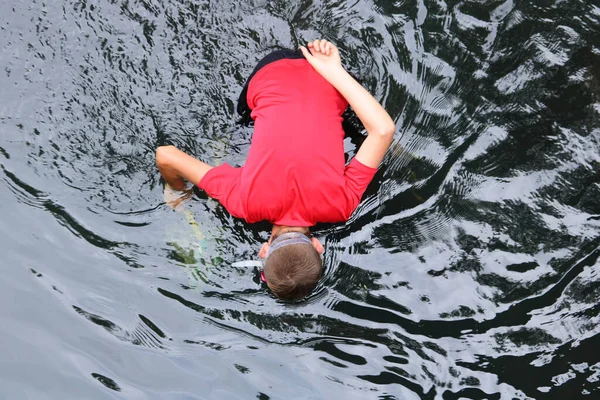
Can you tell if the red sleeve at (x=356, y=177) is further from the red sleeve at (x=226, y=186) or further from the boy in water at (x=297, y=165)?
the red sleeve at (x=226, y=186)

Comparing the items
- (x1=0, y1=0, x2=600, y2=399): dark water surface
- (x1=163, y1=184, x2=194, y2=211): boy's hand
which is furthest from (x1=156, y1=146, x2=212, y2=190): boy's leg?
(x1=0, y1=0, x2=600, y2=399): dark water surface

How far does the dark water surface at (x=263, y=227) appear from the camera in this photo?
4.39 metres

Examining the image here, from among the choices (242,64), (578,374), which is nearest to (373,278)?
(578,374)

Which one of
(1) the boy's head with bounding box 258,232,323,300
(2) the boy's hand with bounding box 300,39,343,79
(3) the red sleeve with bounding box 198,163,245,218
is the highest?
(2) the boy's hand with bounding box 300,39,343,79

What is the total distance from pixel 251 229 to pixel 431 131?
1.60 m

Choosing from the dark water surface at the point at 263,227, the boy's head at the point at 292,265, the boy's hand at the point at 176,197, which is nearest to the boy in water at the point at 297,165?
the boy's head at the point at 292,265

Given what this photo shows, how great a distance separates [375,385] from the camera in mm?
4328

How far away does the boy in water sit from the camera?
139 inches

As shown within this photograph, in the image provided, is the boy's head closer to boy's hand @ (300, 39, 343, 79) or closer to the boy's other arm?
the boy's other arm

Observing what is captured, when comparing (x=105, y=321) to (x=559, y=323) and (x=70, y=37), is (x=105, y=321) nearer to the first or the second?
(x=70, y=37)

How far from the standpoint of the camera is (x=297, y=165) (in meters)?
3.51

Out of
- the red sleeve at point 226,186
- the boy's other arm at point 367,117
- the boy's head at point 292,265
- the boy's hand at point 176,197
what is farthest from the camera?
the boy's hand at point 176,197

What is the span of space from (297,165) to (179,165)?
972 millimetres

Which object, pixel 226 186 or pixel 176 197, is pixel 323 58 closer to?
pixel 226 186
